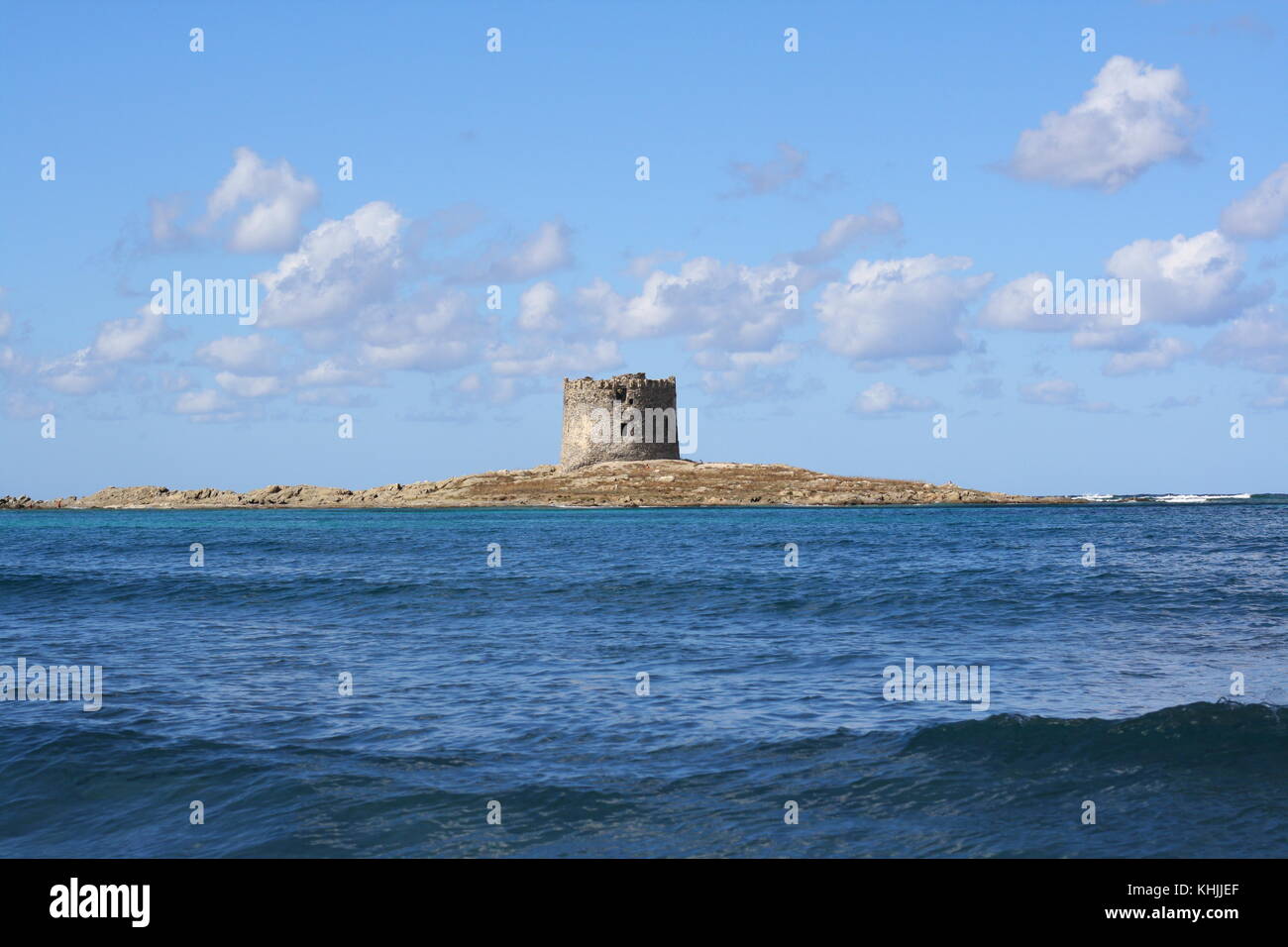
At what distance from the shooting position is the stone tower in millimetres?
103125

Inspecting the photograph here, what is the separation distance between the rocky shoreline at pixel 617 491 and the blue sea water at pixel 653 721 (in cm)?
6262

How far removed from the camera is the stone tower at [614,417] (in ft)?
338

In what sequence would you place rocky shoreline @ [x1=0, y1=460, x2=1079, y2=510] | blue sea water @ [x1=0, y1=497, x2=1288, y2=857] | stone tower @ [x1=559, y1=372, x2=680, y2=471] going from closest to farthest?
blue sea water @ [x1=0, y1=497, x2=1288, y2=857]
rocky shoreline @ [x1=0, y1=460, x2=1079, y2=510]
stone tower @ [x1=559, y1=372, x2=680, y2=471]

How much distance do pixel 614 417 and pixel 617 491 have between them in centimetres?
1179

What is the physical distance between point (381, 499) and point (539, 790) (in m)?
95.8

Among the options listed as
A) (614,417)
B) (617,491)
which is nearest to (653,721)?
(617,491)

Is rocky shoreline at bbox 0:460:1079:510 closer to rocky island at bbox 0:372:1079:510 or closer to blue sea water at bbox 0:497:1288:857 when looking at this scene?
rocky island at bbox 0:372:1079:510

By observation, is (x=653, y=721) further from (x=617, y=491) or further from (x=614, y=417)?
(x=614, y=417)

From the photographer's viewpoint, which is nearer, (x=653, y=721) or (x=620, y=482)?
(x=653, y=721)

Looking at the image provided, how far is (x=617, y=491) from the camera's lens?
93.9 m

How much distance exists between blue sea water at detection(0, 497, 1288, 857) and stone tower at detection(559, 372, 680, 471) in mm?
71328

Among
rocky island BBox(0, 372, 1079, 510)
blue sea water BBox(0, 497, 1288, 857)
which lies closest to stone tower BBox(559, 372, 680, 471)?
rocky island BBox(0, 372, 1079, 510)
